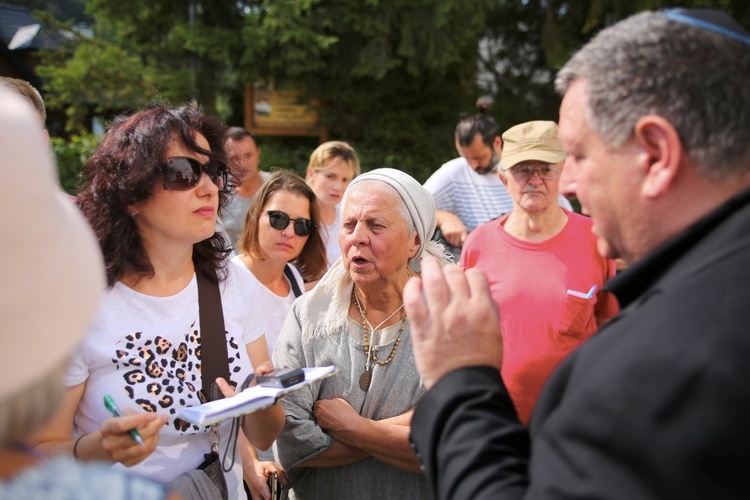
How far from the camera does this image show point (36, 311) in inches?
36.9

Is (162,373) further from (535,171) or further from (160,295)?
(535,171)

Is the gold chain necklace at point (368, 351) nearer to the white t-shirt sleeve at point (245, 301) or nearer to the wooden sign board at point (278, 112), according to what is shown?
the white t-shirt sleeve at point (245, 301)

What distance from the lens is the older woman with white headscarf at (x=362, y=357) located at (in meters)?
2.66

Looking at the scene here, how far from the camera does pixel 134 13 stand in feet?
40.9

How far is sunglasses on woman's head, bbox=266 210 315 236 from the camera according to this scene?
14.1 feet

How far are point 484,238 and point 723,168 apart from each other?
266cm

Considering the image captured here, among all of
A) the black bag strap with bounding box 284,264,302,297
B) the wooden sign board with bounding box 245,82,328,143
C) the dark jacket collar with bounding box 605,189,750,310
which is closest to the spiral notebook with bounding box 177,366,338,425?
the dark jacket collar with bounding box 605,189,750,310

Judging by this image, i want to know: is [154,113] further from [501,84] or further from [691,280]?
[501,84]

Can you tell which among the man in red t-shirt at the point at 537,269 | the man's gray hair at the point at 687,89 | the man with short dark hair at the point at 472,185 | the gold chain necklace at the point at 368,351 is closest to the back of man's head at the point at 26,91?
the gold chain necklace at the point at 368,351

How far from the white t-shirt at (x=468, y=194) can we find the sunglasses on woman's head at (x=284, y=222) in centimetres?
137

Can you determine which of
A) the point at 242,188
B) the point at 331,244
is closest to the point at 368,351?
the point at 331,244

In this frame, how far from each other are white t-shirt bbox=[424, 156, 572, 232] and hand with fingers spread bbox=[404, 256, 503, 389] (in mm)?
3887

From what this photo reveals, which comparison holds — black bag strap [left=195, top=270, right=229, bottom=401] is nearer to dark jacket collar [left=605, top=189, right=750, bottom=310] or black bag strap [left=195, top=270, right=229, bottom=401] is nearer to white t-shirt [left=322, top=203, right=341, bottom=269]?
dark jacket collar [left=605, top=189, right=750, bottom=310]

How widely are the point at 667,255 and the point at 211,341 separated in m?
1.68
